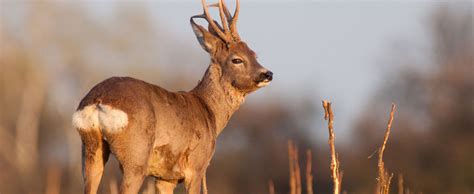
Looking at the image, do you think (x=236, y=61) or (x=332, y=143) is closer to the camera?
(x=332, y=143)

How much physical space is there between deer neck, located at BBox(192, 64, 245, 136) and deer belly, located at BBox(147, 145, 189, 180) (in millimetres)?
1275

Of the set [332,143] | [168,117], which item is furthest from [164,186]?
[332,143]

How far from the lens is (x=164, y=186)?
11.8 meters

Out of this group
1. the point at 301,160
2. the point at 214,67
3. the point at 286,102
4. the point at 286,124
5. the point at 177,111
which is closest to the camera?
the point at 177,111

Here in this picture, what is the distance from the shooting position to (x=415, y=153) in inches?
1698

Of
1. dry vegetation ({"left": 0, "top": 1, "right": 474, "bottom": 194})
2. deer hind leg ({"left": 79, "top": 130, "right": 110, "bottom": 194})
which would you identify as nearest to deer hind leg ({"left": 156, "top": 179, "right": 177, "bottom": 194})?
deer hind leg ({"left": 79, "top": 130, "right": 110, "bottom": 194})

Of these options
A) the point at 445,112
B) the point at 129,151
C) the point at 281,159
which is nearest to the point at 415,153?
the point at 445,112

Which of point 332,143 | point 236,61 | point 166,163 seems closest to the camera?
point 332,143

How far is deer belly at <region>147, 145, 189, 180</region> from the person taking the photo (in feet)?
34.9

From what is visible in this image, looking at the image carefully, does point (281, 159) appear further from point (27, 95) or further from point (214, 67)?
point (214, 67)

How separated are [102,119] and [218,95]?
2.93 meters

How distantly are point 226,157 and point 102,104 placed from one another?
41030 millimetres

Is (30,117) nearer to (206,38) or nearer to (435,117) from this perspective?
(435,117)

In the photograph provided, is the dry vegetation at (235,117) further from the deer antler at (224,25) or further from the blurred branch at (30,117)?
the deer antler at (224,25)
